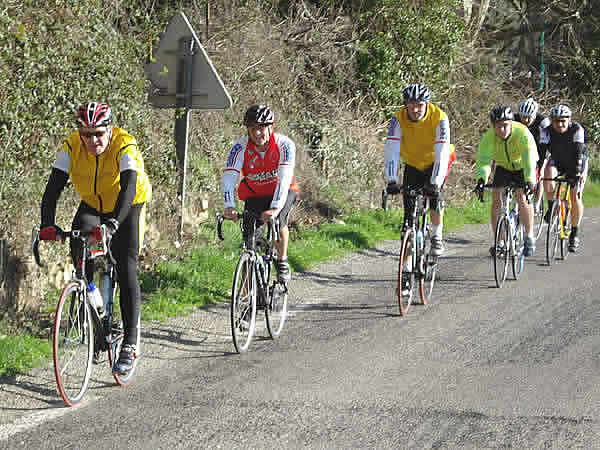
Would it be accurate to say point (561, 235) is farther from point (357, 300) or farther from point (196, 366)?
point (196, 366)

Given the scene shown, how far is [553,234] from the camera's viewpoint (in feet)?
39.1

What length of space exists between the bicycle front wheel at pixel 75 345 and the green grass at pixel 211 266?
30.6 inches

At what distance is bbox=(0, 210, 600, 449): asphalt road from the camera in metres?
5.20

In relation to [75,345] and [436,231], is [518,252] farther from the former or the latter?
[75,345]

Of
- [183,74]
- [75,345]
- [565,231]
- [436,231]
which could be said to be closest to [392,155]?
[436,231]

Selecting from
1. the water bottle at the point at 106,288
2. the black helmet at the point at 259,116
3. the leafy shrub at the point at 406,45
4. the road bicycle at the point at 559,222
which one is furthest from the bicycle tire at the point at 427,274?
the leafy shrub at the point at 406,45

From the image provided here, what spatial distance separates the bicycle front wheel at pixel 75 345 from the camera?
5.66 meters

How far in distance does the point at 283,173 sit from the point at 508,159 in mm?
4073

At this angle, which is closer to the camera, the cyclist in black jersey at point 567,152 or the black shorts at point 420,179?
the black shorts at point 420,179

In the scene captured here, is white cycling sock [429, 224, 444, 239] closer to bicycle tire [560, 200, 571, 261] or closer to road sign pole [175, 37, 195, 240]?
road sign pole [175, 37, 195, 240]

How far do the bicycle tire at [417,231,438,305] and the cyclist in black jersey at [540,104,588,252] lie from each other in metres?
3.60

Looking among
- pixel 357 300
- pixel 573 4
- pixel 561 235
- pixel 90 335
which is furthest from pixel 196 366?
pixel 573 4

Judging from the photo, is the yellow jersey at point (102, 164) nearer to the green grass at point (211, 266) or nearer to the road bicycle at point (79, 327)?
the road bicycle at point (79, 327)

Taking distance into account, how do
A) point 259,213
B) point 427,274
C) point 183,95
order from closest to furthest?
point 259,213
point 427,274
point 183,95
